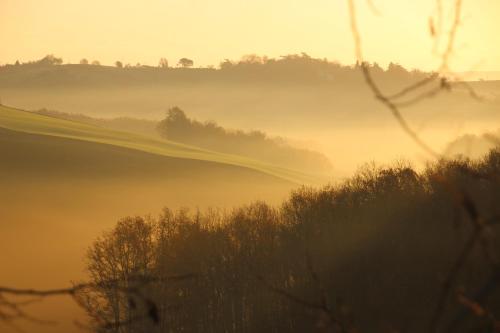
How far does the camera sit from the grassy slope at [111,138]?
92850 mm

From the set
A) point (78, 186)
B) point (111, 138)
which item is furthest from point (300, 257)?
point (111, 138)

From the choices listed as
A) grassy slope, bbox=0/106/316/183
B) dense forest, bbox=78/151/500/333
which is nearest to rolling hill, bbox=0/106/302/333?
grassy slope, bbox=0/106/316/183

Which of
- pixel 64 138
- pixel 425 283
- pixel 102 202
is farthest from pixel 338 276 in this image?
pixel 64 138

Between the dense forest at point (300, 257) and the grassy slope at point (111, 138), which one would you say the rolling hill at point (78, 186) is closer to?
the grassy slope at point (111, 138)

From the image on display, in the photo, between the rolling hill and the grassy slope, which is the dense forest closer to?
the rolling hill

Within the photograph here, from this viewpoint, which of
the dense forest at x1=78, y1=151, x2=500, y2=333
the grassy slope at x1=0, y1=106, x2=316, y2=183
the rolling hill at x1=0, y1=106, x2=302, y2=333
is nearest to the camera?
the dense forest at x1=78, y1=151, x2=500, y2=333

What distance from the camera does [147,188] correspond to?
263 feet

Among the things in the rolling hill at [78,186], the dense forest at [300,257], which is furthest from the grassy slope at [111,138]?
the dense forest at [300,257]

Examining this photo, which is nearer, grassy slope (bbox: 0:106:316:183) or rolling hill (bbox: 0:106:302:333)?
rolling hill (bbox: 0:106:302:333)

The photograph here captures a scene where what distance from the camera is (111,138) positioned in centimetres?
10256

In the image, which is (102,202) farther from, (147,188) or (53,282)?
(53,282)

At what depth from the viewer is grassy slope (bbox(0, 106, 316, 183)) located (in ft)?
305

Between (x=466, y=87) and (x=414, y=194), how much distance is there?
30.5 m

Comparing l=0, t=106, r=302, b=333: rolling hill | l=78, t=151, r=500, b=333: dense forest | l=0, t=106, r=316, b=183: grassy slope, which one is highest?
l=0, t=106, r=316, b=183: grassy slope
